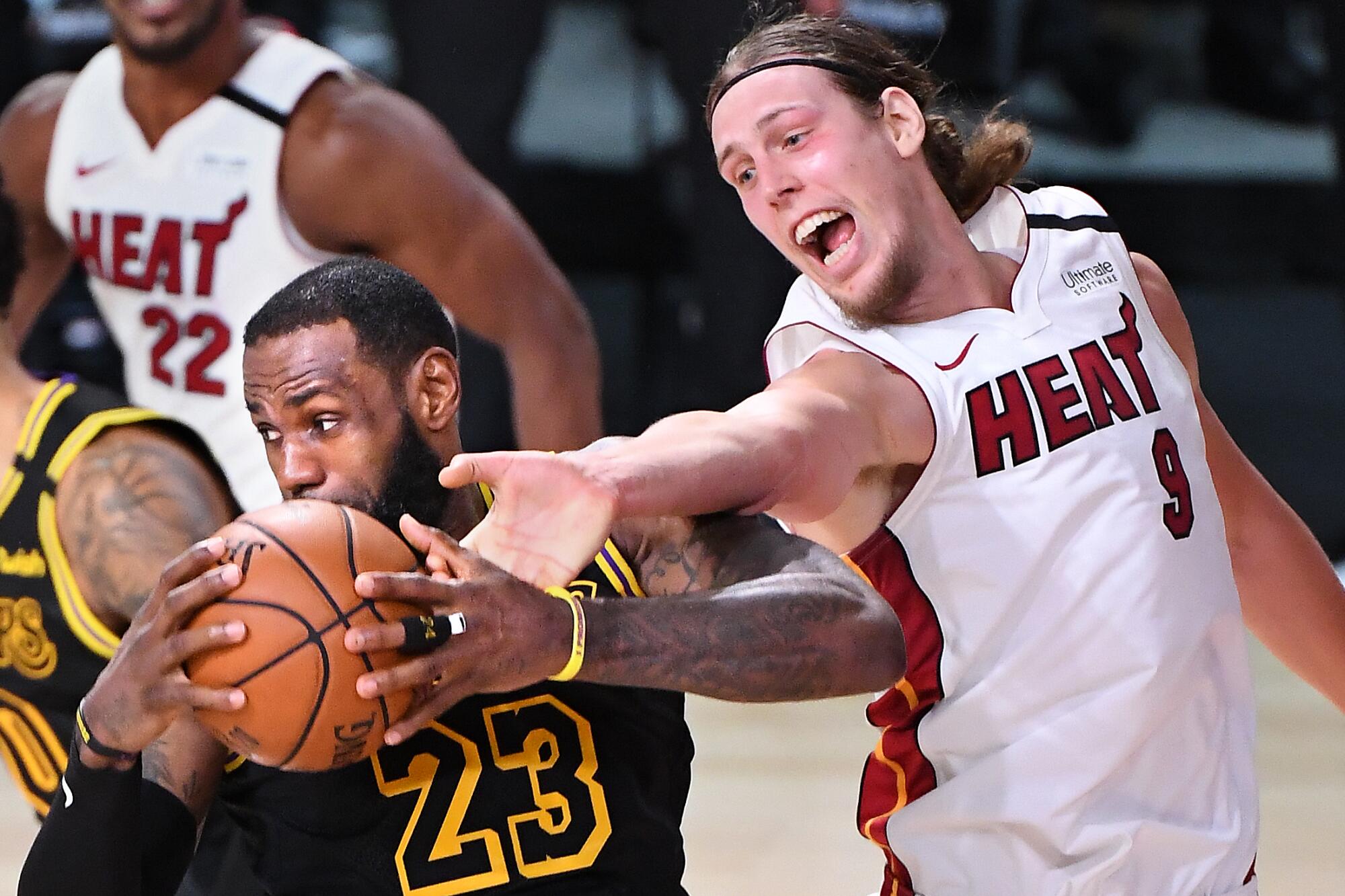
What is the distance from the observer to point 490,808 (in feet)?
7.43

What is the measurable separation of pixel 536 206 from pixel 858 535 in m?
4.58

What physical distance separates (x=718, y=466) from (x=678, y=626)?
0.20m

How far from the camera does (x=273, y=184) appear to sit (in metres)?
4.18

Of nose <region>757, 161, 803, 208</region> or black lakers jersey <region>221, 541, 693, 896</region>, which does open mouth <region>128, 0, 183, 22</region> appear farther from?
black lakers jersey <region>221, 541, 693, 896</region>

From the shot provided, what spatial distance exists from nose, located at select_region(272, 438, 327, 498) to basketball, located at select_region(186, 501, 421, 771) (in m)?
0.19

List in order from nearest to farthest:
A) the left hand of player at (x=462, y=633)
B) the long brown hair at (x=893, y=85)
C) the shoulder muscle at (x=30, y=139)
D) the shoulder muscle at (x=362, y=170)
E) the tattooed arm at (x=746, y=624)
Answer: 1. the left hand of player at (x=462, y=633)
2. the tattooed arm at (x=746, y=624)
3. the long brown hair at (x=893, y=85)
4. the shoulder muscle at (x=362, y=170)
5. the shoulder muscle at (x=30, y=139)

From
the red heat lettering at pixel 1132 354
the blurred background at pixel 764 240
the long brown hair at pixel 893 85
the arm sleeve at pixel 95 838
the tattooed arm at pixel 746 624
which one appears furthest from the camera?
the blurred background at pixel 764 240

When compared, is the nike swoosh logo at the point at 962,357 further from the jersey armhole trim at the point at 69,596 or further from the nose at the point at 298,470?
the jersey armhole trim at the point at 69,596

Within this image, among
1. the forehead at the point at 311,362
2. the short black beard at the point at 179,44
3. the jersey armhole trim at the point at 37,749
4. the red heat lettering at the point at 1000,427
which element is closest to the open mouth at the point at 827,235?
the red heat lettering at the point at 1000,427

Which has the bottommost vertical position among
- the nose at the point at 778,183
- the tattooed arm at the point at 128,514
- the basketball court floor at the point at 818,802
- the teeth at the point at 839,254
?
the basketball court floor at the point at 818,802

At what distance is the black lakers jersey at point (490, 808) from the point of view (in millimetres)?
2252

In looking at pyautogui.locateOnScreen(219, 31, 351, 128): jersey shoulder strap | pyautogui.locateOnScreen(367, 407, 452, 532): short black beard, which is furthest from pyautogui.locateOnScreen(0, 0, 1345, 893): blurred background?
pyautogui.locateOnScreen(367, 407, 452, 532): short black beard

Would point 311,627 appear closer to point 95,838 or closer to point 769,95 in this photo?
point 95,838

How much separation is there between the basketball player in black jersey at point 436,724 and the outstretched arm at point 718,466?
0.11 m
